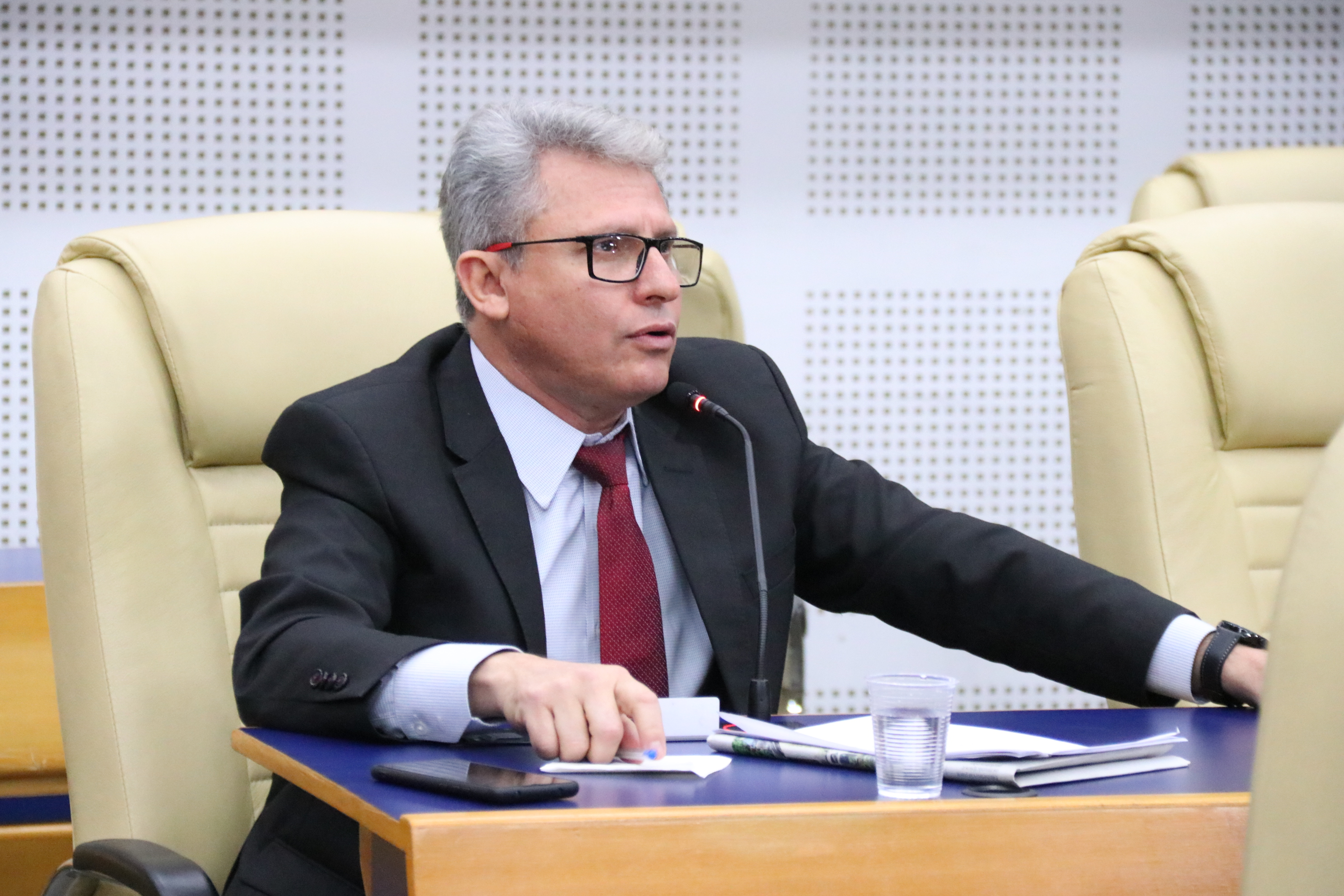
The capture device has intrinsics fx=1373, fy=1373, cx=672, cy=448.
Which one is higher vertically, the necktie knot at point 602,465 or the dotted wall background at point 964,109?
A: the dotted wall background at point 964,109

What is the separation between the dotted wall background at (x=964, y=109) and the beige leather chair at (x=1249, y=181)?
576 mm

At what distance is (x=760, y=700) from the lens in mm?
1297

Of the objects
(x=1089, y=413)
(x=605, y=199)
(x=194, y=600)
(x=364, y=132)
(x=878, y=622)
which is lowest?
(x=878, y=622)

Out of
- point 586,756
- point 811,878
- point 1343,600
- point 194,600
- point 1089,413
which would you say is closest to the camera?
point 1343,600

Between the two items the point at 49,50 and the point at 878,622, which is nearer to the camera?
the point at 49,50

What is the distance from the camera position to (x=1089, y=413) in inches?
70.5

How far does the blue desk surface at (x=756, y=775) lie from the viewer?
851 millimetres

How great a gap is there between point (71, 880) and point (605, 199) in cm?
88

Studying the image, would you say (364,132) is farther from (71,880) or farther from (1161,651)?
(1161,651)

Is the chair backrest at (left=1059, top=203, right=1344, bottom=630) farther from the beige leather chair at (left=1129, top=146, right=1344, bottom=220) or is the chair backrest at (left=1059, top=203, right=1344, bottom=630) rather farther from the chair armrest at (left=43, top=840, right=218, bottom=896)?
the chair armrest at (left=43, top=840, right=218, bottom=896)

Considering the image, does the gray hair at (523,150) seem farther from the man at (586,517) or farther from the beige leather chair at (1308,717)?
the beige leather chair at (1308,717)

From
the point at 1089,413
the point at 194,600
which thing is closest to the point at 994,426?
the point at 1089,413

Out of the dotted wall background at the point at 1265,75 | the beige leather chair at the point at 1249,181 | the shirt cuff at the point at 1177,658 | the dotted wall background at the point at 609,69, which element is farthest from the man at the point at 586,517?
the dotted wall background at the point at 1265,75

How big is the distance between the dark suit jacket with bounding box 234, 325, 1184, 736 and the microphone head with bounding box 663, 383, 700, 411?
0.02m
